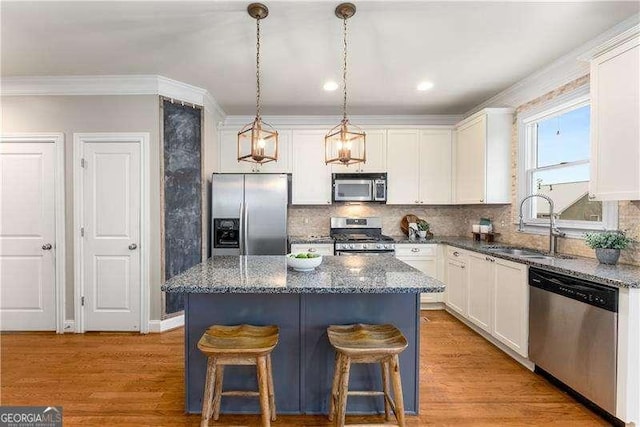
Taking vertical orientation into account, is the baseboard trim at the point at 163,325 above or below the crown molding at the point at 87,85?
below

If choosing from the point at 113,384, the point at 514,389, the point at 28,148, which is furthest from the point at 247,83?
the point at 514,389

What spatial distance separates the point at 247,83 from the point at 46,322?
11.1 feet

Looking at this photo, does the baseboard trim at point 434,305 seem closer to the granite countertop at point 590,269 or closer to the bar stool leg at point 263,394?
the granite countertop at point 590,269

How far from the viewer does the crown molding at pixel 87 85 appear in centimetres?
334

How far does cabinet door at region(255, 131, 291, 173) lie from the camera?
440 centimetres

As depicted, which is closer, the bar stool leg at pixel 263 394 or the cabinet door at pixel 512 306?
the bar stool leg at pixel 263 394

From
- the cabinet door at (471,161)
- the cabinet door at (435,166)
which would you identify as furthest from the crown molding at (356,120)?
the cabinet door at (471,161)

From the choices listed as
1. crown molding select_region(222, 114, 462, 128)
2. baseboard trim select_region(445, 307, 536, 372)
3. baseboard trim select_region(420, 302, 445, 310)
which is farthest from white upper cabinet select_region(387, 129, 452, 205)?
baseboard trim select_region(445, 307, 536, 372)

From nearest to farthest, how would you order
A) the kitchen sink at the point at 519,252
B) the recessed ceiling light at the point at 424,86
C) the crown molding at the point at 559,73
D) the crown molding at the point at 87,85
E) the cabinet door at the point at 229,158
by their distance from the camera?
the crown molding at the point at 559,73
the kitchen sink at the point at 519,252
the crown molding at the point at 87,85
the recessed ceiling light at the point at 424,86
the cabinet door at the point at 229,158

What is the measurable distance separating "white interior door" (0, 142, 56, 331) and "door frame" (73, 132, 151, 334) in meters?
0.26

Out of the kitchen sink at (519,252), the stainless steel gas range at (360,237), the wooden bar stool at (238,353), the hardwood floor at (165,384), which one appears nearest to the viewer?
the wooden bar stool at (238,353)

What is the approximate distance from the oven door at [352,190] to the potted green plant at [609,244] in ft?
8.00

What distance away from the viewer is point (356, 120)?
455 cm

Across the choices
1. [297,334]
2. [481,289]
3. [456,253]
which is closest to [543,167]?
[456,253]
